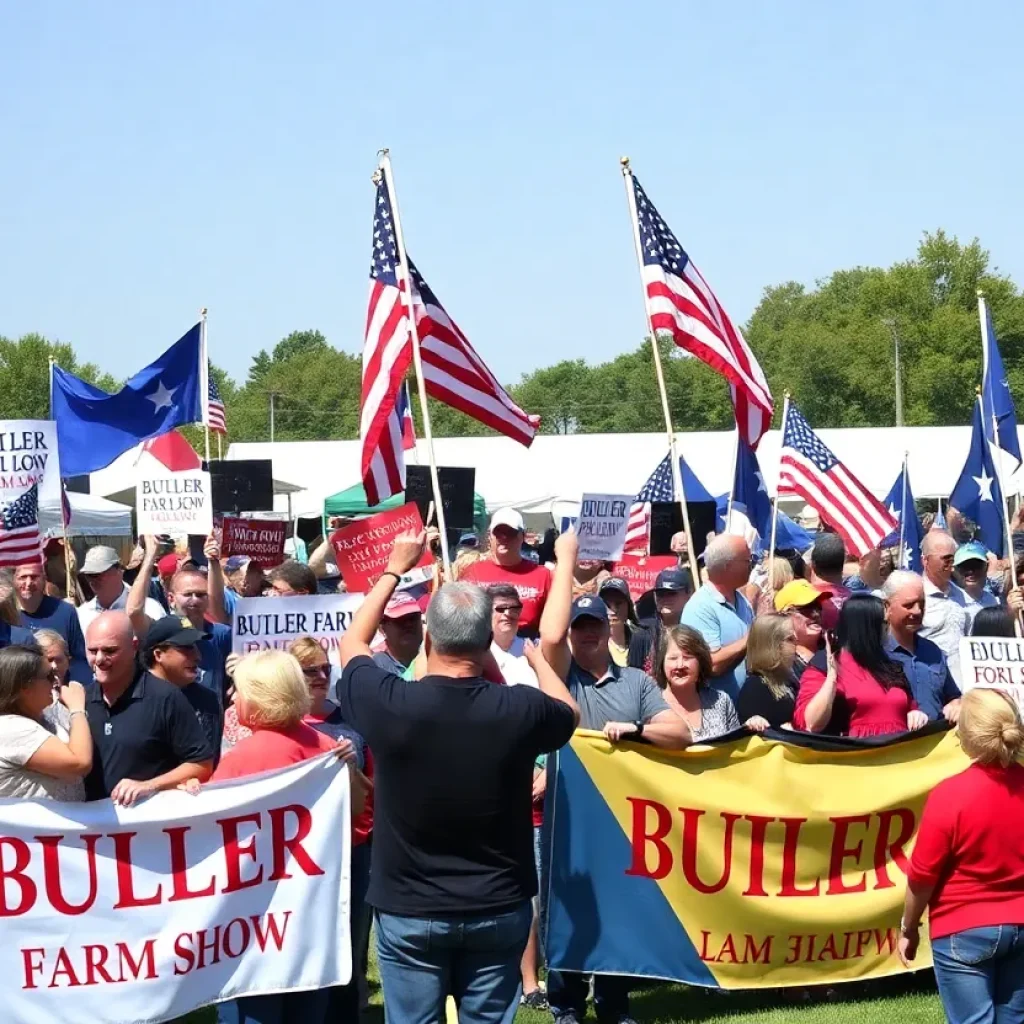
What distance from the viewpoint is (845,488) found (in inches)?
560

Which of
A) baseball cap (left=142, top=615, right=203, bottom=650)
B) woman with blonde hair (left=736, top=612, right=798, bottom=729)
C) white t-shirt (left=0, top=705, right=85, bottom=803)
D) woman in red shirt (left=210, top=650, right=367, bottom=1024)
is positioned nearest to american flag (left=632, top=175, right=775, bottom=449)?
woman with blonde hair (left=736, top=612, right=798, bottom=729)

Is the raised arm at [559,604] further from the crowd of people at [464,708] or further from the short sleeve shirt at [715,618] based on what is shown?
the short sleeve shirt at [715,618]

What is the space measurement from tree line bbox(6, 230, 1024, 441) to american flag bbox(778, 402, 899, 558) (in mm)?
58743

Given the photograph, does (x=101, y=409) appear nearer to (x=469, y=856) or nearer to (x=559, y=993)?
(x=559, y=993)

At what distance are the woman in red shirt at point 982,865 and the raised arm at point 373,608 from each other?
6.20 feet

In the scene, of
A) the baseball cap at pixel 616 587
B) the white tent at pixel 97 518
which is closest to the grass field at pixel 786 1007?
the baseball cap at pixel 616 587

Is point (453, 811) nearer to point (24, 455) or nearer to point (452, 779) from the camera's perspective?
point (452, 779)

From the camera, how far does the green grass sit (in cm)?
718

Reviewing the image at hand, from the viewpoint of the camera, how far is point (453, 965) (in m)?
5.04

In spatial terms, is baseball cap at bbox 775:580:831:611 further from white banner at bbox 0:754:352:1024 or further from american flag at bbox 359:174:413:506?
white banner at bbox 0:754:352:1024

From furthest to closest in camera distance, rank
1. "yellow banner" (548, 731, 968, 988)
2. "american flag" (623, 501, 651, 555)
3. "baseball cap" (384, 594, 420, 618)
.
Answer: "american flag" (623, 501, 651, 555) → "baseball cap" (384, 594, 420, 618) → "yellow banner" (548, 731, 968, 988)

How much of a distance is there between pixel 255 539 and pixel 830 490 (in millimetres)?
5246

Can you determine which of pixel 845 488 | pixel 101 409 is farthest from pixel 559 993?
pixel 101 409

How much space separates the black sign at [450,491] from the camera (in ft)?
34.8
